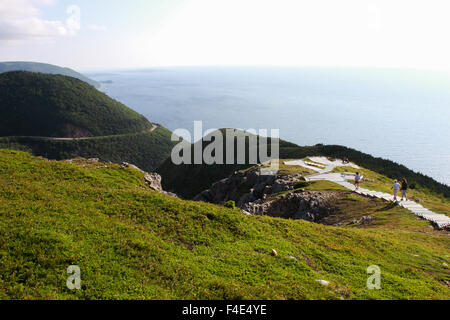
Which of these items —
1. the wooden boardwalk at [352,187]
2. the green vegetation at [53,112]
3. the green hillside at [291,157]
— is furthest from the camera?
the green vegetation at [53,112]

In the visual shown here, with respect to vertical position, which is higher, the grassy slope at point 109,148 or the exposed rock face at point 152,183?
the exposed rock face at point 152,183

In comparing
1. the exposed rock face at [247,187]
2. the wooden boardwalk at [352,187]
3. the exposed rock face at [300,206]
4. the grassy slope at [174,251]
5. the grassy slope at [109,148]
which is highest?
the grassy slope at [174,251]

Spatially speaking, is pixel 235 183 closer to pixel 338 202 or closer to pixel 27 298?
pixel 338 202

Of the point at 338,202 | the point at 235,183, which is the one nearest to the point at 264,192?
the point at 235,183

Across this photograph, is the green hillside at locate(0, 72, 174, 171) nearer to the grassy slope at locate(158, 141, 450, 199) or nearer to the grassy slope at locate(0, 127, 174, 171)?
the grassy slope at locate(0, 127, 174, 171)

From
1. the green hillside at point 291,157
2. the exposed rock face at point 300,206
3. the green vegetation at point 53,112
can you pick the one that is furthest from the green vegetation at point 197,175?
the green vegetation at point 53,112

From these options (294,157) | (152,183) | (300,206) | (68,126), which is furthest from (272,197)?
(68,126)

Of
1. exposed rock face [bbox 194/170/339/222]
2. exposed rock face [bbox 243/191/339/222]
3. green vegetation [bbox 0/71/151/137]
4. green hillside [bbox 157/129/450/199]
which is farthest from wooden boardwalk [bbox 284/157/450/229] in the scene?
green vegetation [bbox 0/71/151/137]

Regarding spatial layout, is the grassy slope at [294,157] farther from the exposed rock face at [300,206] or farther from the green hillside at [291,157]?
the exposed rock face at [300,206]
